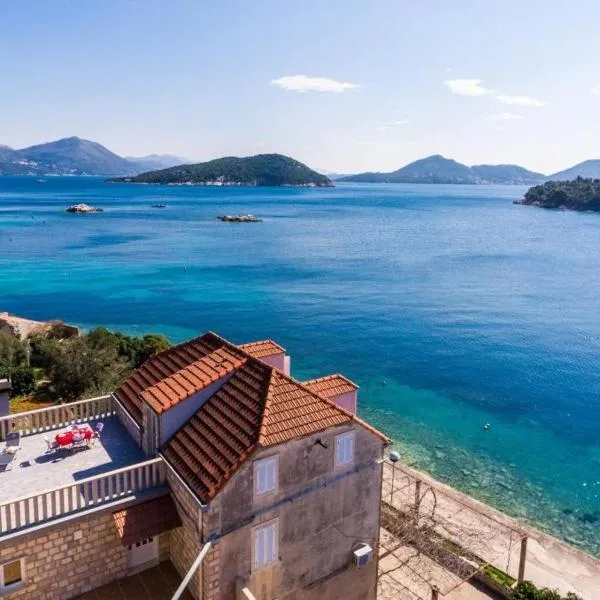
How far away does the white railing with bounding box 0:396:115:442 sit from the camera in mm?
16594

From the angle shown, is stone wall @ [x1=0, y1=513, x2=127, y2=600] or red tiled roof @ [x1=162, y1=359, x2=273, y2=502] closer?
stone wall @ [x1=0, y1=513, x2=127, y2=600]

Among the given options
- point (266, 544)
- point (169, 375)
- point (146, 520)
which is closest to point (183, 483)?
point (146, 520)

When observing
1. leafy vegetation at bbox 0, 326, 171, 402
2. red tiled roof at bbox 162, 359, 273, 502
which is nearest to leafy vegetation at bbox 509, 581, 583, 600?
red tiled roof at bbox 162, 359, 273, 502

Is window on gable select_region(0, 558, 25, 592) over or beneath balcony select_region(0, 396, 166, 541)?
beneath

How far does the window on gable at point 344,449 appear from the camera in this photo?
14.9 meters

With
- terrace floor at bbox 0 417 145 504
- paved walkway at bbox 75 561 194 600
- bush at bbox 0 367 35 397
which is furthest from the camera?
bush at bbox 0 367 35 397

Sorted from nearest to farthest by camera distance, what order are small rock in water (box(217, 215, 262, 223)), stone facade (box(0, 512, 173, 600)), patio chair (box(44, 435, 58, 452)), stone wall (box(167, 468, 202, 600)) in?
stone facade (box(0, 512, 173, 600)) → stone wall (box(167, 468, 202, 600)) → patio chair (box(44, 435, 58, 452)) → small rock in water (box(217, 215, 262, 223))

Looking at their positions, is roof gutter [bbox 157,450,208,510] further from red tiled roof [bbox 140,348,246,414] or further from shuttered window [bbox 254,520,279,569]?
shuttered window [bbox 254,520,279,569]

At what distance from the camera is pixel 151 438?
15500 mm

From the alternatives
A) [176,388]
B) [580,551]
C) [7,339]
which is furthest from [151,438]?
[7,339]

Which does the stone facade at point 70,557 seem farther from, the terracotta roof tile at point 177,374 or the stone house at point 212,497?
the terracotta roof tile at point 177,374

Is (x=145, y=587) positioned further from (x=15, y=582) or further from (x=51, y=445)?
(x=51, y=445)

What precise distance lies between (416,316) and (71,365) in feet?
128

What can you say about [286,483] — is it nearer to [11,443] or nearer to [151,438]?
[151,438]
